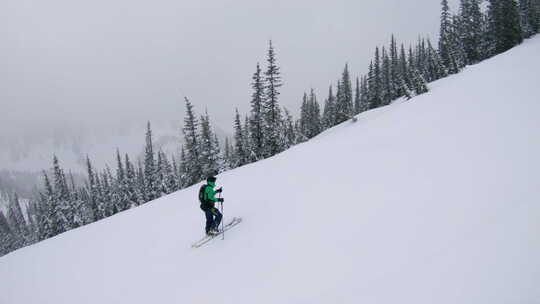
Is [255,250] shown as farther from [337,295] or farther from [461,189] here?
[461,189]

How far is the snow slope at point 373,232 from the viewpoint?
414cm

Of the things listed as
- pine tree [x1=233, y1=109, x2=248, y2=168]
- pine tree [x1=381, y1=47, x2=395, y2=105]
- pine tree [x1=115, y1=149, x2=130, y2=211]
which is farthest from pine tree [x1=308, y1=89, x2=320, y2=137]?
pine tree [x1=115, y1=149, x2=130, y2=211]

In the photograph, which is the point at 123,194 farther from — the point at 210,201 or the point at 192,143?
the point at 210,201

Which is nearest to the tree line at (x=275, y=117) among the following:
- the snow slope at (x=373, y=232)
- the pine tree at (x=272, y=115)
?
the pine tree at (x=272, y=115)

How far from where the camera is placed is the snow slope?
414 cm

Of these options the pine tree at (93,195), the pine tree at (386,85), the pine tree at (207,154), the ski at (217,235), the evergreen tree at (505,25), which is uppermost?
the evergreen tree at (505,25)

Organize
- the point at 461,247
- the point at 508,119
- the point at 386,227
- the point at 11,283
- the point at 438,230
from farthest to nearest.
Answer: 1. the point at 11,283
2. the point at 508,119
3. the point at 386,227
4. the point at 438,230
5. the point at 461,247

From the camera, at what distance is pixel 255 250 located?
7.27 metres

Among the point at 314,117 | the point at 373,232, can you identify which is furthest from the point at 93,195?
the point at 373,232

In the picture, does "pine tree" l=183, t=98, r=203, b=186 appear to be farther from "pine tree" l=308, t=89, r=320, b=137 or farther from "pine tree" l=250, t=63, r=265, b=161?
"pine tree" l=308, t=89, r=320, b=137

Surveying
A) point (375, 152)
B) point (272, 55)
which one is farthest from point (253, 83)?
point (375, 152)

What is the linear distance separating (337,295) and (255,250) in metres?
3.14

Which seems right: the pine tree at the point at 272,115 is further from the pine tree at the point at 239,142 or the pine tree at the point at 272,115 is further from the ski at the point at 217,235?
the ski at the point at 217,235

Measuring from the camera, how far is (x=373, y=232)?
5.81 metres
